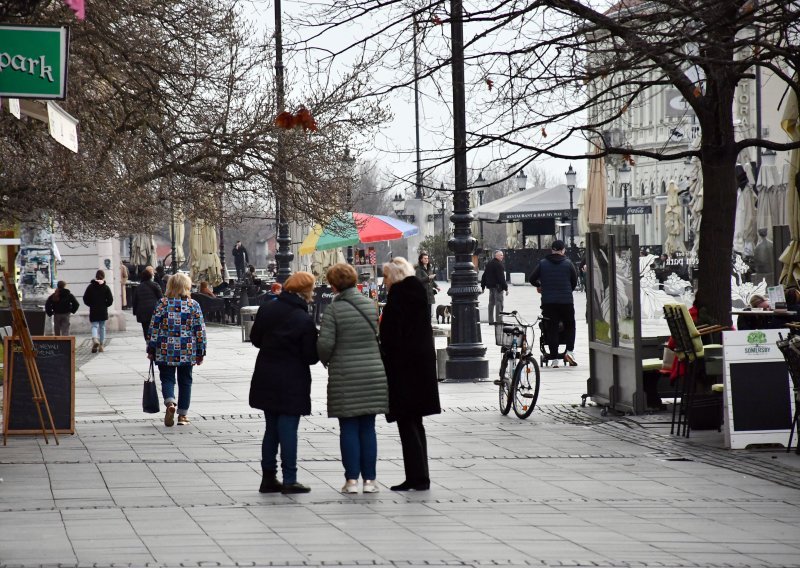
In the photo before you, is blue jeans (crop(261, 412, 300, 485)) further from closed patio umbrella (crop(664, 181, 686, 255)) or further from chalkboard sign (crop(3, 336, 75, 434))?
closed patio umbrella (crop(664, 181, 686, 255))

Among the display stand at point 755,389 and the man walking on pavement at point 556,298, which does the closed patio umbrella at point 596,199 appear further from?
the display stand at point 755,389

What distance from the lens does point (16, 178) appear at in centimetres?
1844

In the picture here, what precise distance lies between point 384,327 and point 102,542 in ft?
9.85

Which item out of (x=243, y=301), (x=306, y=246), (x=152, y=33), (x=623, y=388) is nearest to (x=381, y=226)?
(x=306, y=246)

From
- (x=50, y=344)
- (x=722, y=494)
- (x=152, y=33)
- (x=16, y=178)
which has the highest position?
(x=152, y=33)

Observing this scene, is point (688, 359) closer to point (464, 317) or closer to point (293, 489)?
point (293, 489)

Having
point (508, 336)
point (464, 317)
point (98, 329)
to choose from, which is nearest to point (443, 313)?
point (98, 329)

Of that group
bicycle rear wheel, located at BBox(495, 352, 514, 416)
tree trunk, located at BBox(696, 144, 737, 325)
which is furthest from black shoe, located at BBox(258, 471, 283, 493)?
tree trunk, located at BBox(696, 144, 737, 325)

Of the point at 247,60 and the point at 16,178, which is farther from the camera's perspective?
the point at 247,60

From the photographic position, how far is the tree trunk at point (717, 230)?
1451 centimetres

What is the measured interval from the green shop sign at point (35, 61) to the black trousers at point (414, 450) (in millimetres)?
3318

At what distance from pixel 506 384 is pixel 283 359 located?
17.8 ft

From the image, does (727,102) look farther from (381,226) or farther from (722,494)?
(381,226)

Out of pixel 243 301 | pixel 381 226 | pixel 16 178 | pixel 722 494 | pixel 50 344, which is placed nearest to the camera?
pixel 722 494
